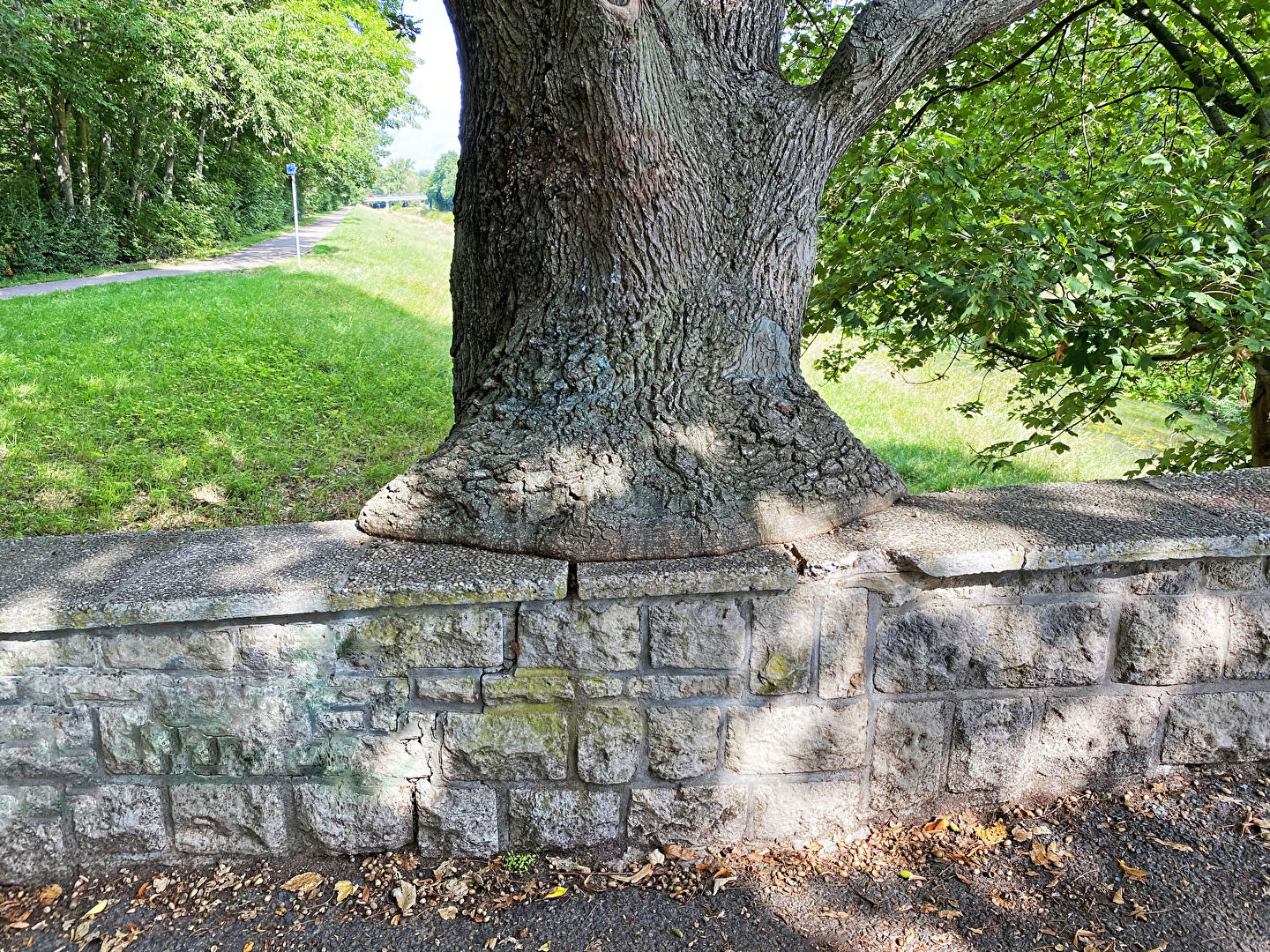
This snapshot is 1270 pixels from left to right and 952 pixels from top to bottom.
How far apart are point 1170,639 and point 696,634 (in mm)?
1444

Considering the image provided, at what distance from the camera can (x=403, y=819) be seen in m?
2.44

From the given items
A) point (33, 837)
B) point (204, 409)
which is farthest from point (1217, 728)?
point (204, 409)

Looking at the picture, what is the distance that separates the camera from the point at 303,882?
2.40m

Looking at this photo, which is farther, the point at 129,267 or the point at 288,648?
the point at 129,267

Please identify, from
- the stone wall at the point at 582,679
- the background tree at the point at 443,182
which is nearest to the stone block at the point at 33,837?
the stone wall at the point at 582,679

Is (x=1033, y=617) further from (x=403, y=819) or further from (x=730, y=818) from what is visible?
(x=403, y=819)

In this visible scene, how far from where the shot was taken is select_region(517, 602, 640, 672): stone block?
228cm

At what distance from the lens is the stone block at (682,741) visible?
238 cm

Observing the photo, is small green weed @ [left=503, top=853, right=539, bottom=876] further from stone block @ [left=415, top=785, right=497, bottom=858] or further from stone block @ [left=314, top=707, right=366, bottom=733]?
stone block @ [left=314, top=707, right=366, bottom=733]

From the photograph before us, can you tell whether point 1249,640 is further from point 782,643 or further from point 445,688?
point 445,688

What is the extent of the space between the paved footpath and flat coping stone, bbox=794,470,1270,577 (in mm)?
14439

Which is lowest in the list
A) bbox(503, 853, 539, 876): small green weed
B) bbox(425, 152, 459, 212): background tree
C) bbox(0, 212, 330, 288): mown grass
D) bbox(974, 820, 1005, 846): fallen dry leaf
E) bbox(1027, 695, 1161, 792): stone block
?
bbox(503, 853, 539, 876): small green weed

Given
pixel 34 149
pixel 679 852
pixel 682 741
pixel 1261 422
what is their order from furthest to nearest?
pixel 34 149, pixel 1261 422, pixel 679 852, pixel 682 741

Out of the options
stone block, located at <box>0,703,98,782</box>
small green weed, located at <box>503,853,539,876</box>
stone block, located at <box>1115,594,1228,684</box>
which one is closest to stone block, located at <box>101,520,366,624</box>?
stone block, located at <box>0,703,98,782</box>
